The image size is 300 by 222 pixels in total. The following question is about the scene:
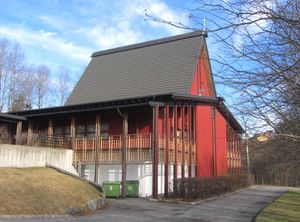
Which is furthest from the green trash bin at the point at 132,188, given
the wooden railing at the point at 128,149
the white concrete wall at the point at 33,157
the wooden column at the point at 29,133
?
the wooden column at the point at 29,133

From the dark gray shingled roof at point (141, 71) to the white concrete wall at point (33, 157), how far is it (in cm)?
700

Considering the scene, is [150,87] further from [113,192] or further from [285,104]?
[285,104]

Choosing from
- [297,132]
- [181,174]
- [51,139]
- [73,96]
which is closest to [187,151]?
[181,174]

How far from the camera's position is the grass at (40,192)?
1684 cm

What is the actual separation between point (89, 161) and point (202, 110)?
959 cm

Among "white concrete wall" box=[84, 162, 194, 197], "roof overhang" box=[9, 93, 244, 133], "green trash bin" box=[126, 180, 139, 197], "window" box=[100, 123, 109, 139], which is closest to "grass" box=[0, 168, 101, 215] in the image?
"green trash bin" box=[126, 180, 139, 197]

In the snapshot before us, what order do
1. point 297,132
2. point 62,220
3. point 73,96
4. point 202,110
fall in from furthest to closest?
point 73,96, point 202,110, point 62,220, point 297,132

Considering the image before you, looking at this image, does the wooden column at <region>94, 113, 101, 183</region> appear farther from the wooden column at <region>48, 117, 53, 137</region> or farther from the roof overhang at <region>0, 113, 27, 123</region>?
the roof overhang at <region>0, 113, 27, 123</region>

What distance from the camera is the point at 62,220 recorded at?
15.8 meters

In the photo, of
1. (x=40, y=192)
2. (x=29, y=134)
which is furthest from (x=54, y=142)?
(x=40, y=192)

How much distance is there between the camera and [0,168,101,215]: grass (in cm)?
1684

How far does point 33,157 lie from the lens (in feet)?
81.9

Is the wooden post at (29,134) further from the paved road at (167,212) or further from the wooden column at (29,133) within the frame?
the paved road at (167,212)

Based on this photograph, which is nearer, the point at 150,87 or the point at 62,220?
the point at 62,220
